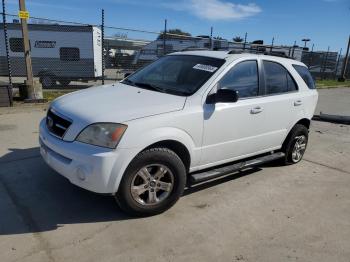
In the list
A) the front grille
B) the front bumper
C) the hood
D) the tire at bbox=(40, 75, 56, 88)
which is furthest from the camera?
the tire at bbox=(40, 75, 56, 88)

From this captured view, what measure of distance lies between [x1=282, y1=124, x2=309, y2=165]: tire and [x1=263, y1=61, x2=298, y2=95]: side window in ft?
2.15

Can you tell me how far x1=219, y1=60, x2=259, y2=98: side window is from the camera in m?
4.33

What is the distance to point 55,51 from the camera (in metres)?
16.0

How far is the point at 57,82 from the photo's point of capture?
16359mm

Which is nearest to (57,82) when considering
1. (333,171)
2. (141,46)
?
(141,46)

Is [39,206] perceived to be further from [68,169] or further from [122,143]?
[122,143]

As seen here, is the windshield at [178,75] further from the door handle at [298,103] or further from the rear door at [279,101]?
the door handle at [298,103]

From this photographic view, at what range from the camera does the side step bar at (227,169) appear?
4.12 metres

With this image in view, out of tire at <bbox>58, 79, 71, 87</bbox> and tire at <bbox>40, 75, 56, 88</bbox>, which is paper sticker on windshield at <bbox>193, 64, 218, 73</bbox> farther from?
tire at <bbox>58, 79, 71, 87</bbox>

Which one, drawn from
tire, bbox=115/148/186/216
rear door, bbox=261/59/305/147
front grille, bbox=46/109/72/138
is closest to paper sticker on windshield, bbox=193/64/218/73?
rear door, bbox=261/59/305/147

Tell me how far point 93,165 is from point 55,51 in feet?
46.1

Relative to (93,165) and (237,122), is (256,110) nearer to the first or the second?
(237,122)

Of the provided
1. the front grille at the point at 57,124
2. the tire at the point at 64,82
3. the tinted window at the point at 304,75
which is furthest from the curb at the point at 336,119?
the tire at the point at 64,82

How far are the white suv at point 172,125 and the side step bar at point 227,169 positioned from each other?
0.01m
